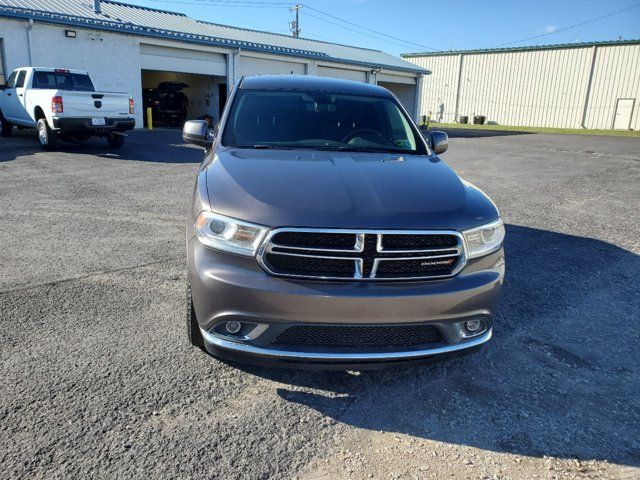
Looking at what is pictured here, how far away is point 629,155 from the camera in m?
17.7

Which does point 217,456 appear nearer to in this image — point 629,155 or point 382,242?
point 382,242

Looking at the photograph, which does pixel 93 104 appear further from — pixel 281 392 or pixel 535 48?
pixel 535 48

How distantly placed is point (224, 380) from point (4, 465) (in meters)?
1.10

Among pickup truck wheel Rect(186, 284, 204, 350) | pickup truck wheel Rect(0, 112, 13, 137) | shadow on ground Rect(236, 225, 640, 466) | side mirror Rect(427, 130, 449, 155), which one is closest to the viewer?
shadow on ground Rect(236, 225, 640, 466)

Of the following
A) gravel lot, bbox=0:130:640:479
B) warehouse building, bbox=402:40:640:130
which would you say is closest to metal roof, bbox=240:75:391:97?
gravel lot, bbox=0:130:640:479

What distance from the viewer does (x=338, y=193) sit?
2.69 meters

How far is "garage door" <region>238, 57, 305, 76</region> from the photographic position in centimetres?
2450

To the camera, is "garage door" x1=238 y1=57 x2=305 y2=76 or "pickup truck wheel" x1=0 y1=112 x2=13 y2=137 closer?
"pickup truck wheel" x1=0 y1=112 x2=13 y2=137

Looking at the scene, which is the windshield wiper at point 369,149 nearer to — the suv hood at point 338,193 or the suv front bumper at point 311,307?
the suv hood at point 338,193

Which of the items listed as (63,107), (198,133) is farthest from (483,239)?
(63,107)

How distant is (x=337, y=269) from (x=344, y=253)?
9 cm

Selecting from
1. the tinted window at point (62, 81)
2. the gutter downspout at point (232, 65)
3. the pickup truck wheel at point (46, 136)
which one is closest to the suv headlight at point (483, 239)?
the pickup truck wheel at point (46, 136)

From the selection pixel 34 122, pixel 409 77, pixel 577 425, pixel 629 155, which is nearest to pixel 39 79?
pixel 34 122

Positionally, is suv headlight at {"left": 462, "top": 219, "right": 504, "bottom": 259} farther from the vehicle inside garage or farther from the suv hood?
the vehicle inside garage
